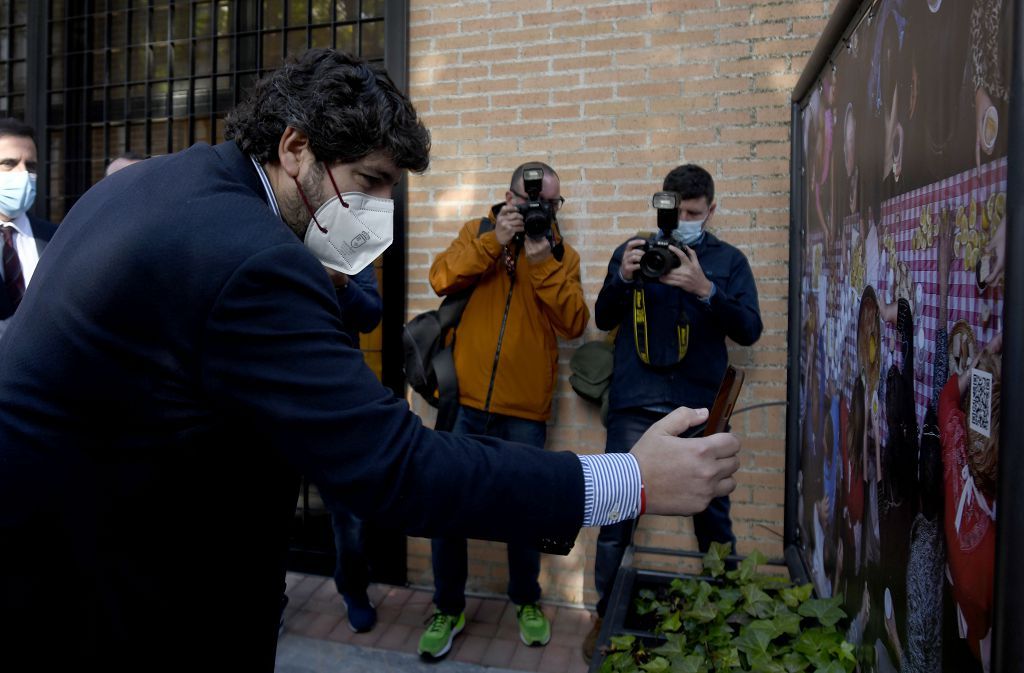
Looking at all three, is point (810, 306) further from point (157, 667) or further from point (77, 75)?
point (77, 75)

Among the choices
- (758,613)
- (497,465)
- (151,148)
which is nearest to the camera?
(497,465)

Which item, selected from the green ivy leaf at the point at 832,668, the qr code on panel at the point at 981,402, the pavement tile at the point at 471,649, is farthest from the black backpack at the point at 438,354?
the qr code on panel at the point at 981,402

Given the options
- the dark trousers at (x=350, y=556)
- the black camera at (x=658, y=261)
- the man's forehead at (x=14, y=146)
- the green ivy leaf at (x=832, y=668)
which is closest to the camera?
the green ivy leaf at (x=832, y=668)

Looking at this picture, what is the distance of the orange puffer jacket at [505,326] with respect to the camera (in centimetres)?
355

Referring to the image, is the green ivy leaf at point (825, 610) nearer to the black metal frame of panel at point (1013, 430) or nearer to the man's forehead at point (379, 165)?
the black metal frame of panel at point (1013, 430)

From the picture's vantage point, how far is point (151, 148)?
4.91 meters

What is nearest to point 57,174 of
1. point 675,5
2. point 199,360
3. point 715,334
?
point 675,5

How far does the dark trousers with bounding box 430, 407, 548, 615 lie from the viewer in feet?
11.9

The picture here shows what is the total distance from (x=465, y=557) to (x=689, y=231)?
185cm

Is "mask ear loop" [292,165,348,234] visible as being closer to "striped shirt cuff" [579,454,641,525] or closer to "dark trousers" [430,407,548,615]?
"striped shirt cuff" [579,454,641,525]

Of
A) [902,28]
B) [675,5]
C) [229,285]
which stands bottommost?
[229,285]

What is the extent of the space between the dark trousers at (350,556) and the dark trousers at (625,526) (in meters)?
1.15

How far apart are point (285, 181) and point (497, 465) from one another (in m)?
0.73

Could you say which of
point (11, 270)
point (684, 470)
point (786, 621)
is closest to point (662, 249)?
point (786, 621)
